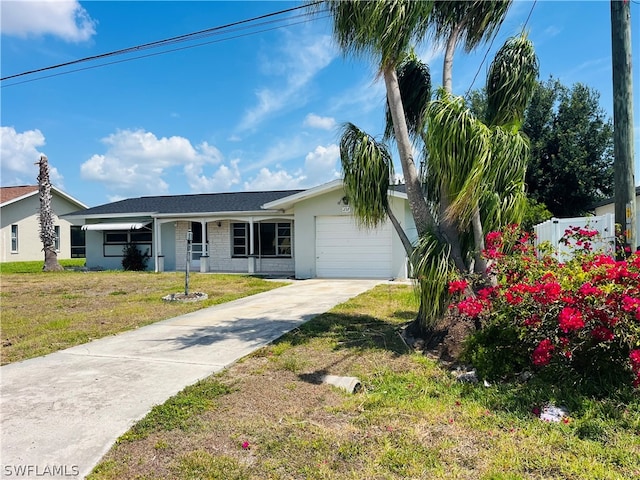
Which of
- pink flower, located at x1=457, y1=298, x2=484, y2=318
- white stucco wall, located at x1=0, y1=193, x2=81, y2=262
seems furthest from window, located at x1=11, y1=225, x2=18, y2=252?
pink flower, located at x1=457, y1=298, x2=484, y2=318

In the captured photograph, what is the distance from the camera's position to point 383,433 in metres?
3.44

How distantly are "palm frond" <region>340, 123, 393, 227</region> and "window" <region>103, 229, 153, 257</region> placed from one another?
16.8 m

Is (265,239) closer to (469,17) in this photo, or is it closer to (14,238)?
(469,17)

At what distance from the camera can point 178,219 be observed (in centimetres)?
1958

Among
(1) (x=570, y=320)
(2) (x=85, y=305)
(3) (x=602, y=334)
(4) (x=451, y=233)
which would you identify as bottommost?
(2) (x=85, y=305)

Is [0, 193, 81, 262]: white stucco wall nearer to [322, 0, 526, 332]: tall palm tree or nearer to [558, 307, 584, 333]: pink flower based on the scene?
[322, 0, 526, 332]: tall palm tree

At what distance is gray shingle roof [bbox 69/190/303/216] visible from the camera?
19.2 meters

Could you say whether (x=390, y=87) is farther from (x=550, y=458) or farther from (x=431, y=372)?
(x=550, y=458)

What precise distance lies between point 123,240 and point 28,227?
985cm

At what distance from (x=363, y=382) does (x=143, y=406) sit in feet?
7.23

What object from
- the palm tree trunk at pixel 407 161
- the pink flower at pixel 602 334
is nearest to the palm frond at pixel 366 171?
the palm tree trunk at pixel 407 161

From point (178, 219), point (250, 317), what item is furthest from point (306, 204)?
point (250, 317)

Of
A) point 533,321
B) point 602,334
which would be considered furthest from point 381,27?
point 602,334

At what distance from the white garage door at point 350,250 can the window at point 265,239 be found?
2977mm
